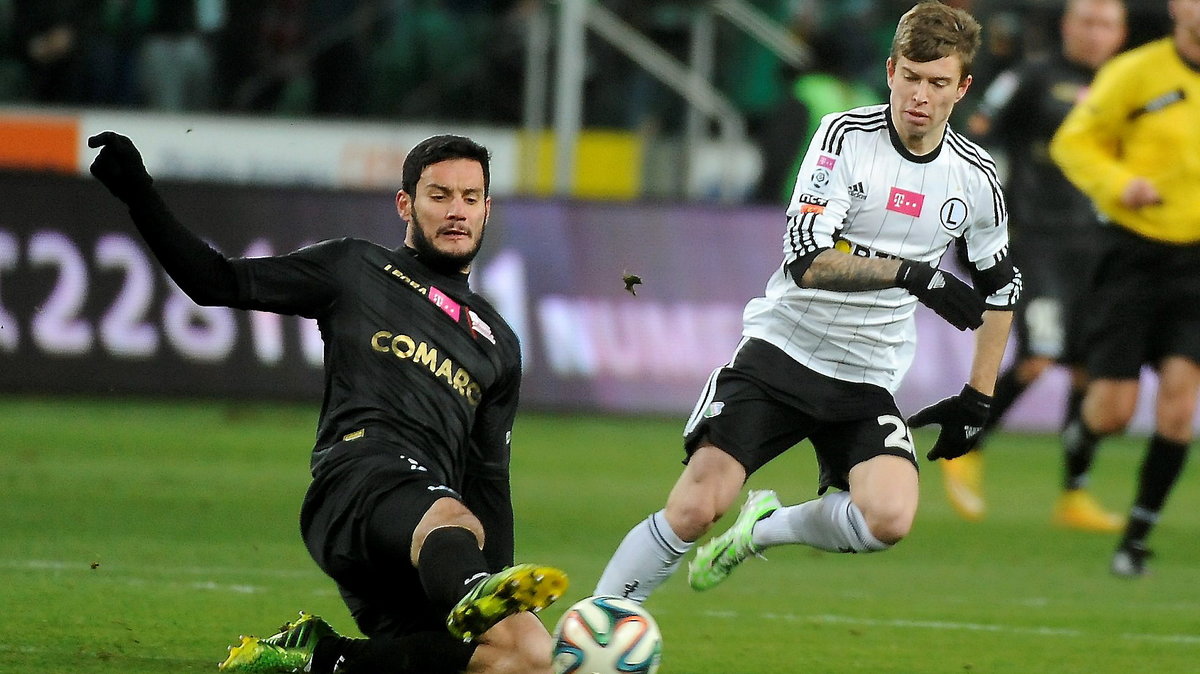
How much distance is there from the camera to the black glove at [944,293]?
5.50 m

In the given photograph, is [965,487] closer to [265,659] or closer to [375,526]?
[265,659]

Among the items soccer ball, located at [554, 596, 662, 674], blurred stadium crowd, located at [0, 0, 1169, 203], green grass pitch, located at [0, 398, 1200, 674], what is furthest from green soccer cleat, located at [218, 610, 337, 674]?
blurred stadium crowd, located at [0, 0, 1169, 203]

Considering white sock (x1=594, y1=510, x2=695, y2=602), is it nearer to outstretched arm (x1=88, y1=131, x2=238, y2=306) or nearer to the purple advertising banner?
outstretched arm (x1=88, y1=131, x2=238, y2=306)

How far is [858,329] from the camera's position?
616 centimetres

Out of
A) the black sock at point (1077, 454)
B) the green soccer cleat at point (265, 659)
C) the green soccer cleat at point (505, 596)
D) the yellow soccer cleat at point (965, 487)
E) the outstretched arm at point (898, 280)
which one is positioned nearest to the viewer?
the green soccer cleat at point (505, 596)

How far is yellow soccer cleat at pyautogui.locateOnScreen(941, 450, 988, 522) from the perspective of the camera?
33.0 ft

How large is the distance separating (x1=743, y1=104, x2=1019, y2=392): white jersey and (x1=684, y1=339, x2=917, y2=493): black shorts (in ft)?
0.17

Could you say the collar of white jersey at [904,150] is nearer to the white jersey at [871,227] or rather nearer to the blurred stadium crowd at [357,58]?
the white jersey at [871,227]

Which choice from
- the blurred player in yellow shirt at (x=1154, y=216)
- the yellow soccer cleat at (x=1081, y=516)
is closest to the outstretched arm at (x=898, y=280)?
the blurred player in yellow shirt at (x=1154, y=216)

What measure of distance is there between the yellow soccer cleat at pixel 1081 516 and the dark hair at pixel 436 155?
5.34 m

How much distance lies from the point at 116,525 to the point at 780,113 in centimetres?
720

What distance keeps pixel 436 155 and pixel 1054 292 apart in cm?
794

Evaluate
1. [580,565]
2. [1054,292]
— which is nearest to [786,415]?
[580,565]

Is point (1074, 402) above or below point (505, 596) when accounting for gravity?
below
